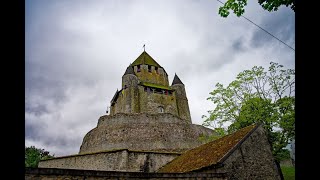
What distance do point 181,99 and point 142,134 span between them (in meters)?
17.6

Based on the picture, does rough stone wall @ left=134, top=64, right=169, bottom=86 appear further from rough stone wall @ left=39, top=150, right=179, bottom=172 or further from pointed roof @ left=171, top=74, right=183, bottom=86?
rough stone wall @ left=39, top=150, right=179, bottom=172

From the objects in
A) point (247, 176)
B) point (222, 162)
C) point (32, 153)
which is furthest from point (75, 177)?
point (32, 153)

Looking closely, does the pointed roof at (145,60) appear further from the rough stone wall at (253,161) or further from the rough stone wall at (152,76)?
the rough stone wall at (253,161)

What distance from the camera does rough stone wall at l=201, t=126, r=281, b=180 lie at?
49.0 feet

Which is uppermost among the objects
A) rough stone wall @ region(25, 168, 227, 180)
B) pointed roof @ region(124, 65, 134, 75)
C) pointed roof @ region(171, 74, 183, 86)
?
pointed roof @ region(124, 65, 134, 75)

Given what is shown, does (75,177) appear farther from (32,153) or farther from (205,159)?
(32,153)

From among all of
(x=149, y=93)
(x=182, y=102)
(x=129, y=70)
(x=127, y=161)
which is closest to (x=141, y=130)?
(x=127, y=161)

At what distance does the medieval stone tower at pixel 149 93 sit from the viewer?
152ft

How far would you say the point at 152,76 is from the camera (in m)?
52.1

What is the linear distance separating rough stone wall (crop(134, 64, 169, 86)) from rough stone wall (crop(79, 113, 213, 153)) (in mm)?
15838

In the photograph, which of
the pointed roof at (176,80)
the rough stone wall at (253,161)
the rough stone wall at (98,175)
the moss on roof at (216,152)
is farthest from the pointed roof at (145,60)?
the rough stone wall at (98,175)

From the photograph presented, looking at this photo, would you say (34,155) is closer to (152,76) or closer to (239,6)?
(152,76)

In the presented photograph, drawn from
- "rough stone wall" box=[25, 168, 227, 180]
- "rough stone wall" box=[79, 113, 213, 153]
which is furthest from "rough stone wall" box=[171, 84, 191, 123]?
"rough stone wall" box=[25, 168, 227, 180]
